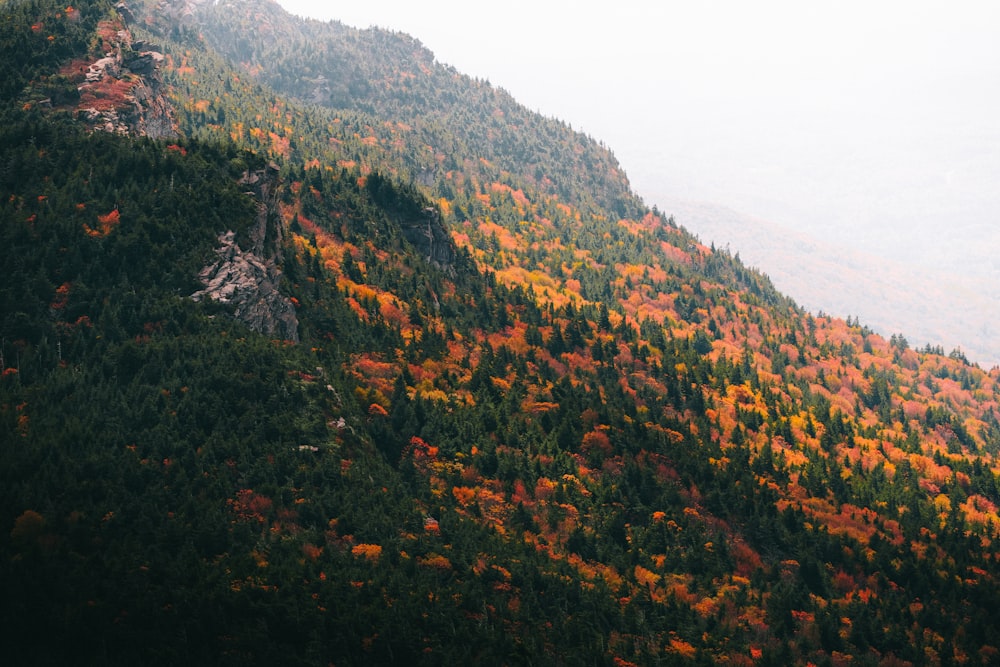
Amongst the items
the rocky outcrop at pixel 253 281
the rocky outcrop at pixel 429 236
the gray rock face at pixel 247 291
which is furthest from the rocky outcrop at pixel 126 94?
the rocky outcrop at pixel 429 236

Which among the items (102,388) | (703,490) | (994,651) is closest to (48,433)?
(102,388)

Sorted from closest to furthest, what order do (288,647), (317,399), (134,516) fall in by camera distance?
(288,647), (134,516), (317,399)

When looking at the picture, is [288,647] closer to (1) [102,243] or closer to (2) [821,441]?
(1) [102,243]

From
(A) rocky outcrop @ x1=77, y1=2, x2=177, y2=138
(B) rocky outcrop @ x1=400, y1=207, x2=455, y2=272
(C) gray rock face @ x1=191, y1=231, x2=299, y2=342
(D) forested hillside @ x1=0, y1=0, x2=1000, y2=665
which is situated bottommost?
(D) forested hillside @ x1=0, y1=0, x2=1000, y2=665

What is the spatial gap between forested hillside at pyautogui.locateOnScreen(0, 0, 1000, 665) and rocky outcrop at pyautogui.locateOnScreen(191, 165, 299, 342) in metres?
0.50

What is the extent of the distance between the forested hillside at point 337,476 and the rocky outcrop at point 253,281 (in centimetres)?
50

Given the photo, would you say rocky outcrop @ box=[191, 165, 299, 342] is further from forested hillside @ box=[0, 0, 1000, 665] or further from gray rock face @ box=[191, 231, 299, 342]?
forested hillside @ box=[0, 0, 1000, 665]

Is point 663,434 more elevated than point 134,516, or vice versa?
point 663,434

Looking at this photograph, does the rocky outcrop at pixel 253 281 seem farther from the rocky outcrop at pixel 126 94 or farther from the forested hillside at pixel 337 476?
the rocky outcrop at pixel 126 94

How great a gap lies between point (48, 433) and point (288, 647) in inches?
1285

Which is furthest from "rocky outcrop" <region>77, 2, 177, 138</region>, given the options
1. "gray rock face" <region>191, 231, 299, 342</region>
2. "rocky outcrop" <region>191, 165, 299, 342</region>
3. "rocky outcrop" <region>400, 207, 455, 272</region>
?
"rocky outcrop" <region>400, 207, 455, 272</region>

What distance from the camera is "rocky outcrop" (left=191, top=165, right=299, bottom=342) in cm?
12112

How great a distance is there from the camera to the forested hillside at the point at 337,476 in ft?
282

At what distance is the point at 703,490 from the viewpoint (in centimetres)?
13525
